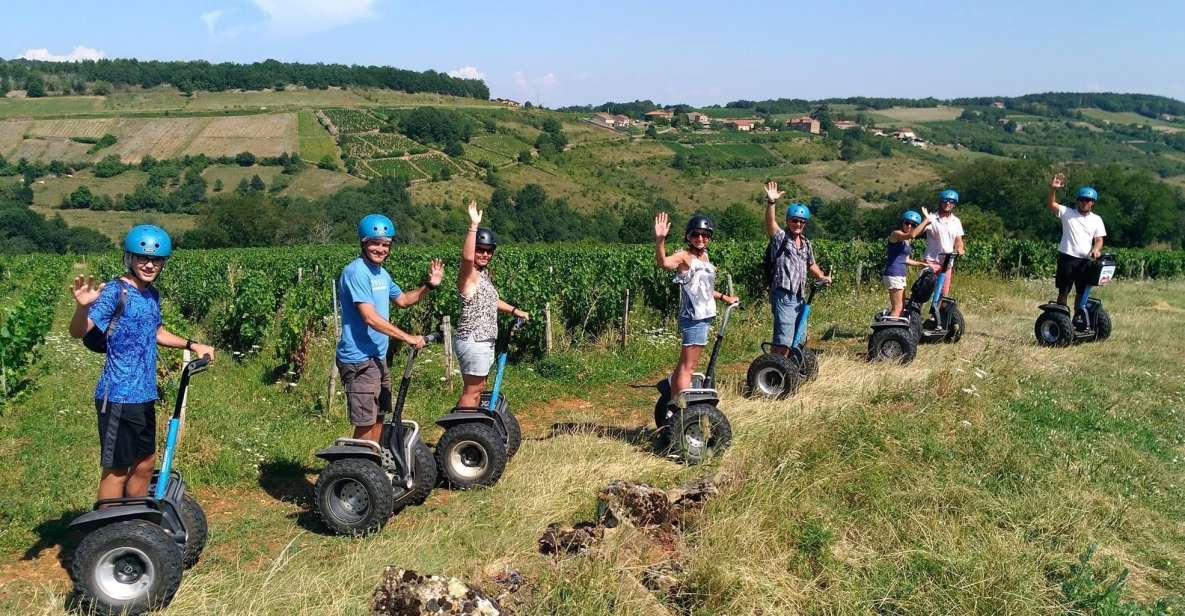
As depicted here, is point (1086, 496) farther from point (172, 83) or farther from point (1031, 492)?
point (172, 83)

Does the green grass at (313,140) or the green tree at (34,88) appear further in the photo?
the green tree at (34,88)

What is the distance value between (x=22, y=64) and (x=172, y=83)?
32224 mm

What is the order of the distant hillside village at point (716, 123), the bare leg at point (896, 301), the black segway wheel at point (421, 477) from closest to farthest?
1. the black segway wheel at point (421, 477)
2. the bare leg at point (896, 301)
3. the distant hillside village at point (716, 123)

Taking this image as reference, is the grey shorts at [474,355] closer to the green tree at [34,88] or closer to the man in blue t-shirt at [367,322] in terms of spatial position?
the man in blue t-shirt at [367,322]

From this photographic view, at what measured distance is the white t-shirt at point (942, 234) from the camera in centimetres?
913

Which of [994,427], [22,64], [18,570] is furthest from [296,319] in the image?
[22,64]

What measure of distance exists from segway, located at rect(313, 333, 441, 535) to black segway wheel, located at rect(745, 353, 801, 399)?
347 centimetres

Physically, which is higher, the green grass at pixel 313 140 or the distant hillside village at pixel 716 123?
the distant hillside village at pixel 716 123

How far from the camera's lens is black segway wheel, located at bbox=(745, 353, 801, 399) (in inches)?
271

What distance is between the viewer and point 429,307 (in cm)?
1210

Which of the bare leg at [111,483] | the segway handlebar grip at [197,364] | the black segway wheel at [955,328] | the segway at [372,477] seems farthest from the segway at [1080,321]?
the bare leg at [111,483]

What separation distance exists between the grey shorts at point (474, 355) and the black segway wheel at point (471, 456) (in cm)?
40

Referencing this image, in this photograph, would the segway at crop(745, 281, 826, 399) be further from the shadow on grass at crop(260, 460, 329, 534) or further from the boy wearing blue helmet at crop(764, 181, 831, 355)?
the shadow on grass at crop(260, 460, 329, 534)

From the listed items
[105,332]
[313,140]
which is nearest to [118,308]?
[105,332]
